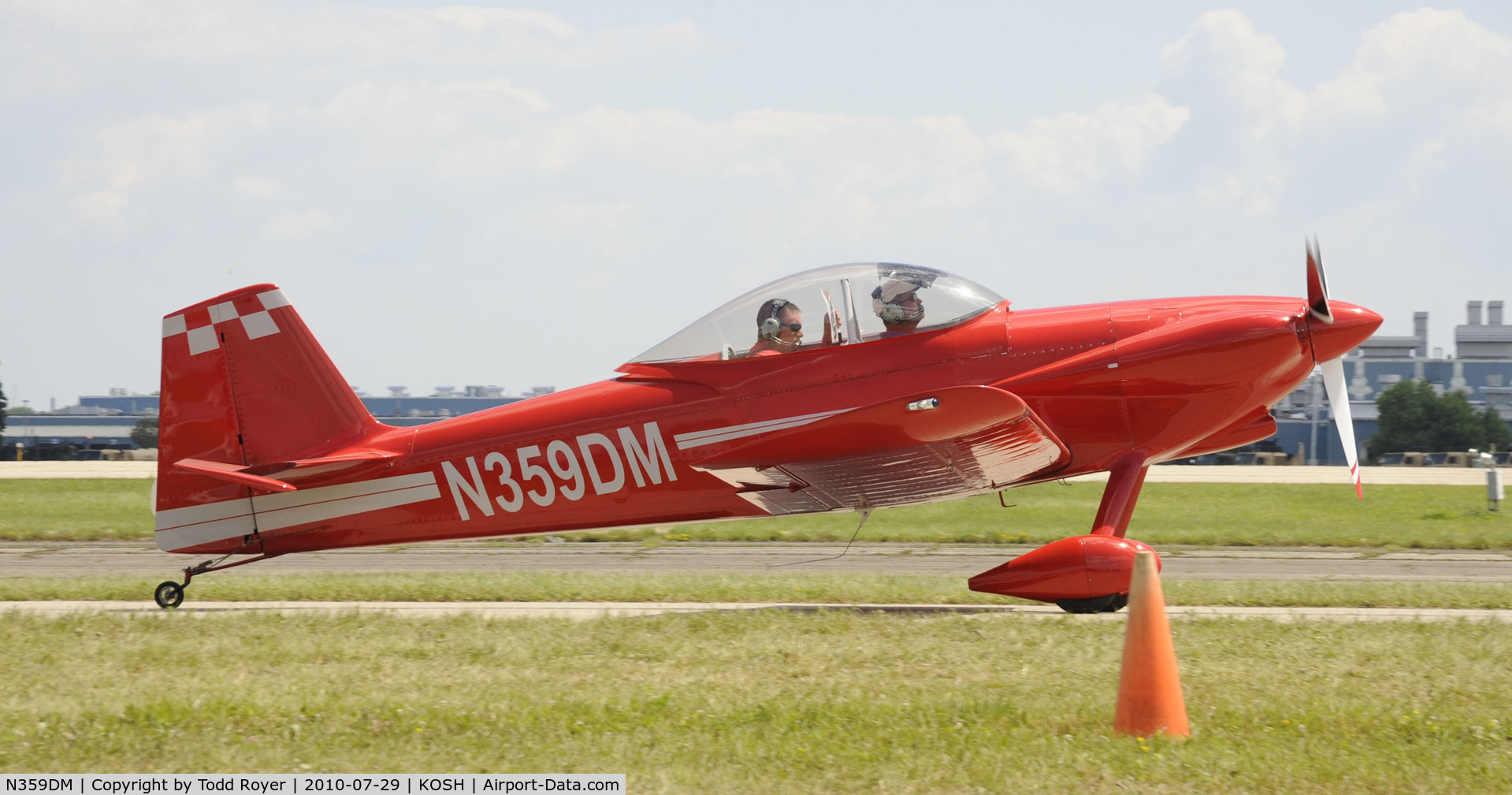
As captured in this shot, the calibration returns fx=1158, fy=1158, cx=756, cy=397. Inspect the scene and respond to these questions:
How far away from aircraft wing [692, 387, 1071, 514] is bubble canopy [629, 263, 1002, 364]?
0.64m

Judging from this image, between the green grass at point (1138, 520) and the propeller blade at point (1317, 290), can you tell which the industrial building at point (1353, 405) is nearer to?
the green grass at point (1138, 520)

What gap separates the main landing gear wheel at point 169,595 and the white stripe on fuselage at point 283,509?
40cm

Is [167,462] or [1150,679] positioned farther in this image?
[167,462]

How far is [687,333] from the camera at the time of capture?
30.5 feet

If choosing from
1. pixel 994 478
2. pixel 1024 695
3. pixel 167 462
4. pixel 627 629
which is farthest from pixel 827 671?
pixel 167 462

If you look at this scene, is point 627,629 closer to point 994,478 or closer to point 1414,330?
point 994,478

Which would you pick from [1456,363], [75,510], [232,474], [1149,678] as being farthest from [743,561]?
[1456,363]

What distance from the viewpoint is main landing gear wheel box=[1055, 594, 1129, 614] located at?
8.57 metres

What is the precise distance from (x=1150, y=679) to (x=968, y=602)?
440cm

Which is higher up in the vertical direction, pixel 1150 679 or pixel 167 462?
pixel 167 462

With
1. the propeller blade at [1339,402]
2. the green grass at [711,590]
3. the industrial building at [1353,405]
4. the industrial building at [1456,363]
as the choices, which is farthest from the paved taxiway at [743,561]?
the industrial building at [1456,363]

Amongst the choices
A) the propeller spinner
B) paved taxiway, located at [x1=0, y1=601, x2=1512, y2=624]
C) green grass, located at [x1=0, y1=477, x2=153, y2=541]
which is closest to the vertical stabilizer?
paved taxiway, located at [x1=0, y1=601, x2=1512, y2=624]

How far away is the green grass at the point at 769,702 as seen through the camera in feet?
16.1

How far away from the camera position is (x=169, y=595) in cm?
988
